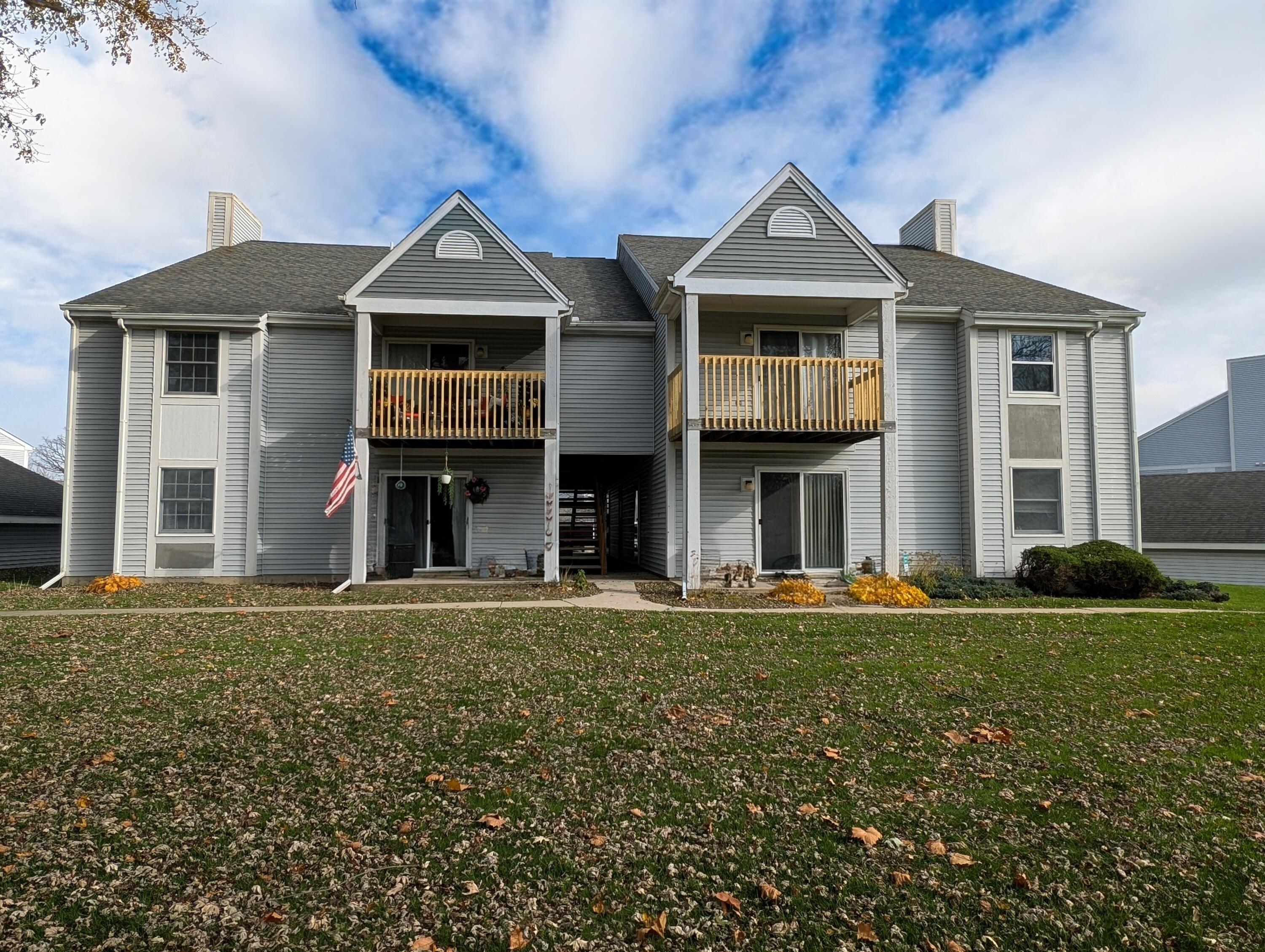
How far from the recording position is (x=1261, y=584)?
20.2 metres

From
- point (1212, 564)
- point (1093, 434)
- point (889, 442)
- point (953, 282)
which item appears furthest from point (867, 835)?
point (1212, 564)

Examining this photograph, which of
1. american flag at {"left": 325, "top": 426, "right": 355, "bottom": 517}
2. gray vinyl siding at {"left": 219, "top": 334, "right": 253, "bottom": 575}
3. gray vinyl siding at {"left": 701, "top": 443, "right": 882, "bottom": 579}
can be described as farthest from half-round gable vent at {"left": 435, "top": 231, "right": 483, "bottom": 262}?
gray vinyl siding at {"left": 701, "top": 443, "right": 882, "bottom": 579}

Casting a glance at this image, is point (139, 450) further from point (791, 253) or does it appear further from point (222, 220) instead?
point (791, 253)

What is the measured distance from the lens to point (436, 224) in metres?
14.4

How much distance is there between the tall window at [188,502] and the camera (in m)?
14.8

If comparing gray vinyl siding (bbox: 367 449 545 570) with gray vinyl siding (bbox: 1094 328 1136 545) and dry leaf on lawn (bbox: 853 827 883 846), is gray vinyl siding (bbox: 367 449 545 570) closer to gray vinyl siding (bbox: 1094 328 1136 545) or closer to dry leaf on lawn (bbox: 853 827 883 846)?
gray vinyl siding (bbox: 1094 328 1136 545)

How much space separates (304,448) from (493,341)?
4.57m

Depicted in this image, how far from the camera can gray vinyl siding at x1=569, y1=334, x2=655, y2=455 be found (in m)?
16.1

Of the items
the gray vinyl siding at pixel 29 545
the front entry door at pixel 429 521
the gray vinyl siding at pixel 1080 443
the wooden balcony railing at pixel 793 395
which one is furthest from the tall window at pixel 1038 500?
the gray vinyl siding at pixel 29 545

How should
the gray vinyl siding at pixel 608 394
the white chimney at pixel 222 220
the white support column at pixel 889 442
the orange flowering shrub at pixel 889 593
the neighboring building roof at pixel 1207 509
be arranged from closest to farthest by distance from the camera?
the orange flowering shrub at pixel 889 593, the white support column at pixel 889 442, the gray vinyl siding at pixel 608 394, the white chimney at pixel 222 220, the neighboring building roof at pixel 1207 509

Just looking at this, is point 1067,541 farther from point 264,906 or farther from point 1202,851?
point 264,906

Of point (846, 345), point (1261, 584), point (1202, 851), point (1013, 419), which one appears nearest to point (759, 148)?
point (846, 345)

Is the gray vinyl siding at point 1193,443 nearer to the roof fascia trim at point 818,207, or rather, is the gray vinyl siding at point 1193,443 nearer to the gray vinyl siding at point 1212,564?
the gray vinyl siding at point 1212,564

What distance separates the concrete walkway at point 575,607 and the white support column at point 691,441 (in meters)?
1.37
